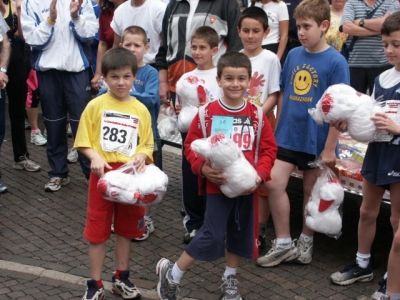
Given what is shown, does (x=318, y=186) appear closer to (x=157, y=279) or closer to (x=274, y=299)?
(x=274, y=299)

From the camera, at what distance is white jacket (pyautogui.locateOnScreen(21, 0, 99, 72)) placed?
6734mm

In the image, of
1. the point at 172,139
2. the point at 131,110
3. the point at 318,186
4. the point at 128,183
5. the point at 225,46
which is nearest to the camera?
the point at 128,183

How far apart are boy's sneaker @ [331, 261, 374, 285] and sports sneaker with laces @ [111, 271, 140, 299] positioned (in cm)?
145

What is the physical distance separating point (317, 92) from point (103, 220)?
6.01 feet

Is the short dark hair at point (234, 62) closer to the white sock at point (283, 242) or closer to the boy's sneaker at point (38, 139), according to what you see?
the white sock at point (283, 242)

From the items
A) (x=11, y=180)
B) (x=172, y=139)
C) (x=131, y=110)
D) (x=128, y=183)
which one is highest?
(x=131, y=110)

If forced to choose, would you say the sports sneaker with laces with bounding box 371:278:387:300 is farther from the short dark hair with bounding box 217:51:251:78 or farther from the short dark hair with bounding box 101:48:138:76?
the short dark hair with bounding box 101:48:138:76

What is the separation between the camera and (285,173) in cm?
515

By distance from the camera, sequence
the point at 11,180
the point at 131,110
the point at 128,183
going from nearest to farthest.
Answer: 1. the point at 128,183
2. the point at 131,110
3. the point at 11,180

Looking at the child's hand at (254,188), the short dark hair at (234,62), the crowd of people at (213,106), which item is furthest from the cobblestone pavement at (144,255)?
the short dark hair at (234,62)

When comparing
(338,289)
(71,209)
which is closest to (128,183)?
(338,289)

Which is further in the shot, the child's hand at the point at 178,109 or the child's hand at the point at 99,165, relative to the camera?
the child's hand at the point at 178,109

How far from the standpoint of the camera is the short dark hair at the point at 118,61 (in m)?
4.55

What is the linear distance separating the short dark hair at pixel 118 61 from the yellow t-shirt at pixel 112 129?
218mm
